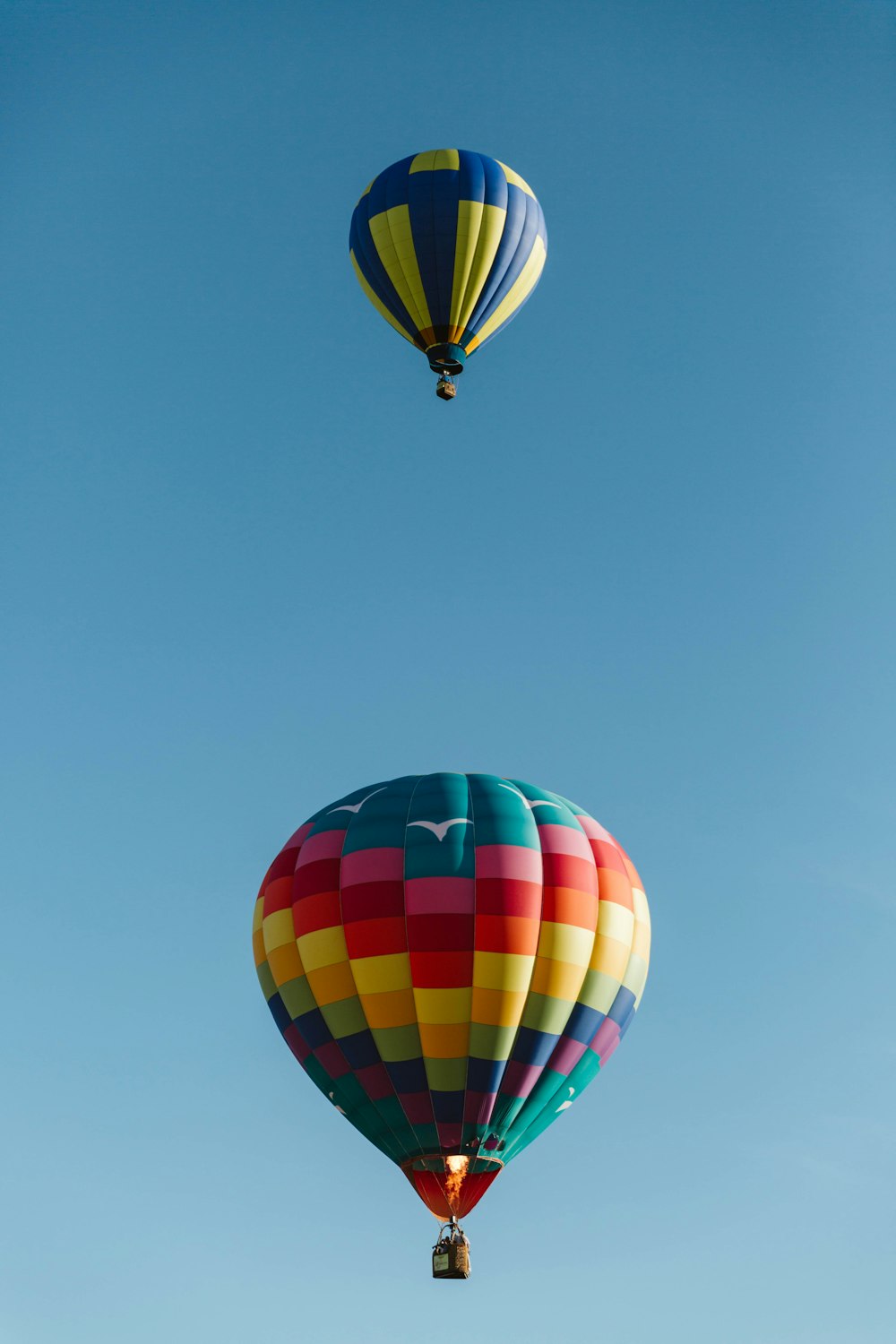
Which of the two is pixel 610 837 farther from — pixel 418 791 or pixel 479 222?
pixel 479 222

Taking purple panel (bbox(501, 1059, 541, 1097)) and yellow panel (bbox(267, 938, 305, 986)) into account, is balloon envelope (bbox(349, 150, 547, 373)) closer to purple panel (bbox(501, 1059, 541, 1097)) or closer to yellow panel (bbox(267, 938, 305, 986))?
yellow panel (bbox(267, 938, 305, 986))

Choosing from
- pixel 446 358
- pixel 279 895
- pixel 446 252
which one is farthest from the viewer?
pixel 446 358

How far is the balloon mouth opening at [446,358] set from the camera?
88.7 feet

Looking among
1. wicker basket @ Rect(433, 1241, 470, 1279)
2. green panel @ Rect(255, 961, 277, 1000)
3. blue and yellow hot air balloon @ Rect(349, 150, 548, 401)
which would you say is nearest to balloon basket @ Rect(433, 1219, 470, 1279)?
wicker basket @ Rect(433, 1241, 470, 1279)

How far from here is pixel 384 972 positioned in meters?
21.5

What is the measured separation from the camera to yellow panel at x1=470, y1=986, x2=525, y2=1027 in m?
21.3

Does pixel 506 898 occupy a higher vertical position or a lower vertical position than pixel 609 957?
higher

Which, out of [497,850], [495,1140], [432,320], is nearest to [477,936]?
[497,850]

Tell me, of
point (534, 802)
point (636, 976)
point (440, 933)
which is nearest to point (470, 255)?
point (534, 802)

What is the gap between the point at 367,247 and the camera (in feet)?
90.0

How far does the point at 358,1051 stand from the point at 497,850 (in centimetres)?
300

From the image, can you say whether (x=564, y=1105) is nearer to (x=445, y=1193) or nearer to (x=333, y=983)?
(x=445, y=1193)

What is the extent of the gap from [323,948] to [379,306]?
428 inches

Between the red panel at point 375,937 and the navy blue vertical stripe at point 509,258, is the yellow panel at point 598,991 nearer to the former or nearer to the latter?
the red panel at point 375,937
